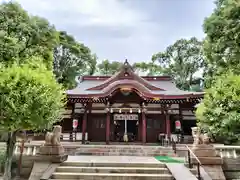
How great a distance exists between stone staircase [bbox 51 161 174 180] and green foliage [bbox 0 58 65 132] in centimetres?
178

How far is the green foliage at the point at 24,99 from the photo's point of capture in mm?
5969

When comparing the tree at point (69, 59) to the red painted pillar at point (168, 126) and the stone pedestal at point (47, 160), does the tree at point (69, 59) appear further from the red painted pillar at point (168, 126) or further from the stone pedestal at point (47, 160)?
the stone pedestal at point (47, 160)

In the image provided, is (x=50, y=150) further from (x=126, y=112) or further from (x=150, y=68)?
(x=150, y=68)

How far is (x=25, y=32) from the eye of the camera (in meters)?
11.3

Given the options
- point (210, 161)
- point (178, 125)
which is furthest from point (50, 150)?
point (178, 125)

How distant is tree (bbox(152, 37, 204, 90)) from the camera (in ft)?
102

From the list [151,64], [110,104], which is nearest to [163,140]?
[110,104]

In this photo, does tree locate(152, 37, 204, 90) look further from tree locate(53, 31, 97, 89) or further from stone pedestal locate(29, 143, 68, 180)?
stone pedestal locate(29, 143, 68, 180)

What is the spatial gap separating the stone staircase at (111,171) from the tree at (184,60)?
26763 mm

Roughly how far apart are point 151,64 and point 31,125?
3114 centimetres

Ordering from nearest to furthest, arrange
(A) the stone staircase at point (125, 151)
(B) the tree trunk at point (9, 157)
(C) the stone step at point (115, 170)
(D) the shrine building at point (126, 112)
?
(B) the tree trunk at point (9, 157), (C) the stone step at point (115, 170), (A) the stone staircase at point (125, 151), (D) the shrine building at point (126, 112)

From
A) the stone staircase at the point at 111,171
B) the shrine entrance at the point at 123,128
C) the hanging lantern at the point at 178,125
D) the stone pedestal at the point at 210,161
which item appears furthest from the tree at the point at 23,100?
the hanging lantern at the point at 178,125

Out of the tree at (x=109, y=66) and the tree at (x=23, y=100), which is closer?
the tree at (x=23, y=100)

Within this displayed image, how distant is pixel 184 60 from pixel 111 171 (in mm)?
28538
